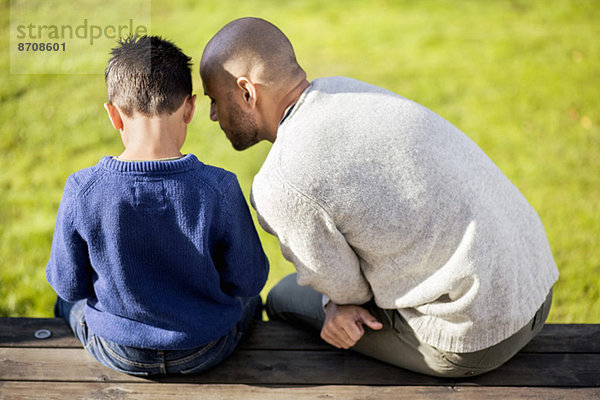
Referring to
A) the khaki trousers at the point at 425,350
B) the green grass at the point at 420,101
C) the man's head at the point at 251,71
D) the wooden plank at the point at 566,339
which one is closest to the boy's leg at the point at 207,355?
the khaki trousers at the point at 425,350

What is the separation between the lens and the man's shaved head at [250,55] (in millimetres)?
2092

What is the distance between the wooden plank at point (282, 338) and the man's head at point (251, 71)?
0.82 meters

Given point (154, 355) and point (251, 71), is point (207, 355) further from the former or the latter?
point (251, 71)

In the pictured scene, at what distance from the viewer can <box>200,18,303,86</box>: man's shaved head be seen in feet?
6.86

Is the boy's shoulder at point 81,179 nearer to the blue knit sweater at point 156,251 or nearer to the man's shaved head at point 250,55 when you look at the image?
the blue knit sweater at point 156,251

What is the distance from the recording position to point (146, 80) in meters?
1.84

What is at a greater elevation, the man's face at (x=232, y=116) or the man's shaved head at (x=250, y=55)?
the man's shaved head at (x=250, y=55)

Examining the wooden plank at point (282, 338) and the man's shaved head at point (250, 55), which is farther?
the wooden plank at point (282, 338)

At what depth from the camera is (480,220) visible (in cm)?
186

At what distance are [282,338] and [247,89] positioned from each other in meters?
0.96

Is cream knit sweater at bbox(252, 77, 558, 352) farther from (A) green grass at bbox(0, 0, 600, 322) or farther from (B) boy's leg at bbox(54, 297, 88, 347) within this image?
(A) green grass at bbox(0, 0, 600, 322)

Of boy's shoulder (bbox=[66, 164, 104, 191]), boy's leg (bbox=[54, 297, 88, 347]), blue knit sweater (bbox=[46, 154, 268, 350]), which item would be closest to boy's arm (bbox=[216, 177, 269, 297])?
blue knit sweater (bbox=[46, 154, 268, 350])

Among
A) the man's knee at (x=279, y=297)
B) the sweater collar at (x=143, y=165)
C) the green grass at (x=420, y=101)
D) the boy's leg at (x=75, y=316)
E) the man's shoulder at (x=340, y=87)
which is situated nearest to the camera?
the sweater collar at (x=143, y=165)

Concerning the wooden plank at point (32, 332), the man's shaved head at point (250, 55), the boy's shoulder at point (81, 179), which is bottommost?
the wooden plank at point (32, 332)
